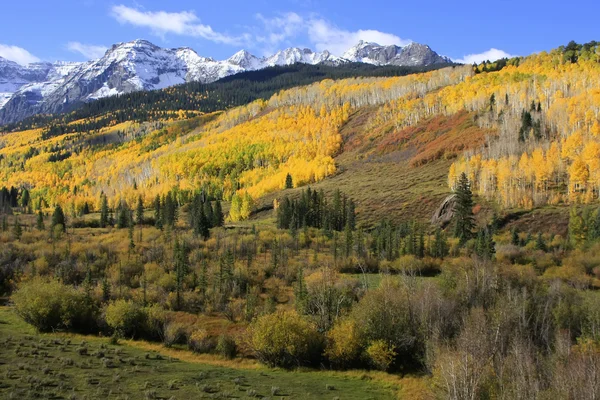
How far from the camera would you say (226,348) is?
50.7m

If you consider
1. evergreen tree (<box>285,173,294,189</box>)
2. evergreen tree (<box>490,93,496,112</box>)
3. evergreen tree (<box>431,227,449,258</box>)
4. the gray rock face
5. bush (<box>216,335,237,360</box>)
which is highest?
evergreen tree (<box>490,93,496,112</box>)

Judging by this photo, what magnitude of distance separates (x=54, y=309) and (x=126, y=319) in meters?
8.83

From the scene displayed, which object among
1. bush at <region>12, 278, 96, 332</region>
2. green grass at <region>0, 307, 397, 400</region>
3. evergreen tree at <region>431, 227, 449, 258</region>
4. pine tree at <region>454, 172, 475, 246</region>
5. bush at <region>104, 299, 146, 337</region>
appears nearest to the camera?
green grass at <region>0, 307, 397, 400</region>

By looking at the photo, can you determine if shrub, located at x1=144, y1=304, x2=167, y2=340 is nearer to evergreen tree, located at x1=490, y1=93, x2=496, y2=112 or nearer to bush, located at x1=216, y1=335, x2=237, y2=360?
bush, located at x1=216, y1=335, x2=237, y2=360

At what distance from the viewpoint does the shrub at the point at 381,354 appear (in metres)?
45.5

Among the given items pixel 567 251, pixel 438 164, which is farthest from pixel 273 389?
pixel 438 164

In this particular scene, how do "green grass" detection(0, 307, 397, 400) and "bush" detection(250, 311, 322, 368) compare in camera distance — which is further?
"bush" detection(250, 311, 322, 368)

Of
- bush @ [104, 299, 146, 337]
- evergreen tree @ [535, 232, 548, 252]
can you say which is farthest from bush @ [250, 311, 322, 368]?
evergreen tree @ [535, 232, 548, 252]

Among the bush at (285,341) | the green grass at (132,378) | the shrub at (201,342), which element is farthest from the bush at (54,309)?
the bush at (285,341)

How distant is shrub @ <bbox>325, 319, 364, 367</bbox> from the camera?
47.1 m

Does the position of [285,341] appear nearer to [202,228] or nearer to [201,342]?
[201,342]

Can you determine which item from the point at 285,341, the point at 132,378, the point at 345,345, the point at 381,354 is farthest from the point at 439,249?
the point at 132,378

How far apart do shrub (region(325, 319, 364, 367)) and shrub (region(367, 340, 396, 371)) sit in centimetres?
185

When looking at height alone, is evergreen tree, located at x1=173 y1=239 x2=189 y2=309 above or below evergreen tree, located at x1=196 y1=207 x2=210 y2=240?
below
